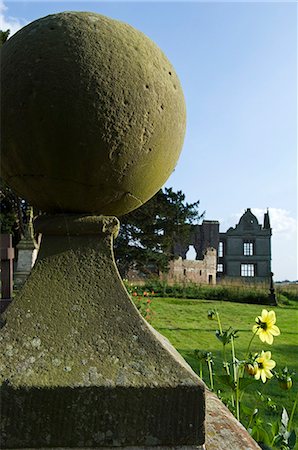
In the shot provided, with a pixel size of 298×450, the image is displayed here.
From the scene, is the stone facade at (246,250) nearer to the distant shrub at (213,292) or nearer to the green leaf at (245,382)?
the distant shrub at (213,292)

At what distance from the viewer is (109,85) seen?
1.70 metres

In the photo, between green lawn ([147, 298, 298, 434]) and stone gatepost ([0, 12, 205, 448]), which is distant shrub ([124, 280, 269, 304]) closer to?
green lawn ([147, 298, 298, 434])

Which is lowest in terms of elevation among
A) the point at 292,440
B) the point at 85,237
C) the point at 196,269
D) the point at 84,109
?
the point at 292,440

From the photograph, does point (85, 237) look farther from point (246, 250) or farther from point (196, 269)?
point (246, 250)

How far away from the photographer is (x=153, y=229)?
2722 centimetres

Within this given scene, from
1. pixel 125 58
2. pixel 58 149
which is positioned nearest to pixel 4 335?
pixel 58 149

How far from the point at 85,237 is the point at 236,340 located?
852 centimetres

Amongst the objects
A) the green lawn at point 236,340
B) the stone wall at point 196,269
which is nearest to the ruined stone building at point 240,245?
the stone wall at point 196,269

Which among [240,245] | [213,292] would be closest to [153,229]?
[213,292]

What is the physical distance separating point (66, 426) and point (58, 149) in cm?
102

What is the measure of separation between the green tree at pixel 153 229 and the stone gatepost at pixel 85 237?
2472cm

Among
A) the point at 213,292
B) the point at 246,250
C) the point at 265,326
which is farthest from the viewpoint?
the point at 246,250

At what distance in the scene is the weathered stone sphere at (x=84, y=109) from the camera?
66.4 inches

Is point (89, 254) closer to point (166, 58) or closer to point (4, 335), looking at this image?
point (4, 335)
